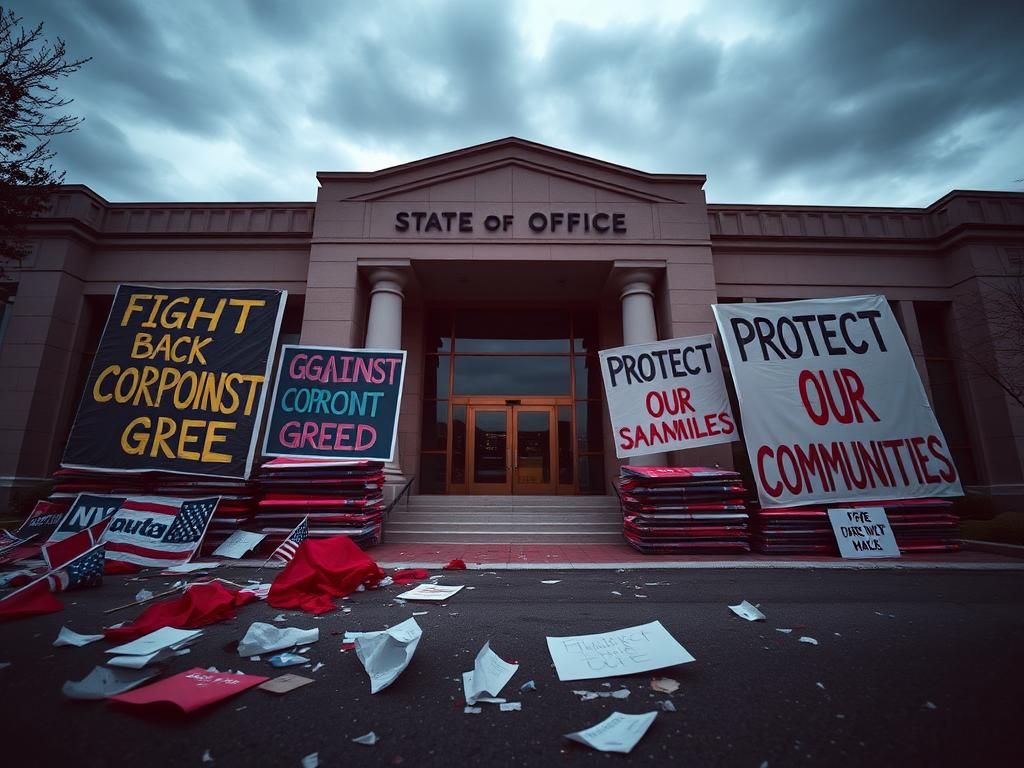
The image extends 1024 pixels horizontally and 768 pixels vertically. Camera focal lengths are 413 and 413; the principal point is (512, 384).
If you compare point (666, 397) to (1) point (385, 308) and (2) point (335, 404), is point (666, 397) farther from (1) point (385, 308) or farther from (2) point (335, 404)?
(1) point (385, 308)

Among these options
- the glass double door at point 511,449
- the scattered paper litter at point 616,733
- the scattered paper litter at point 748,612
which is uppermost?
the glass double door at point 511,449

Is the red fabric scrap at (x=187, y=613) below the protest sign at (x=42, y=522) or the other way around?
below

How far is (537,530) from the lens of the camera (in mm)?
8477

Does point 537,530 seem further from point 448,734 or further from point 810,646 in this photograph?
point 448,734

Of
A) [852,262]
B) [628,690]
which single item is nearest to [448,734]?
[628,690]

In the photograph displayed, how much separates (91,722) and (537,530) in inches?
287

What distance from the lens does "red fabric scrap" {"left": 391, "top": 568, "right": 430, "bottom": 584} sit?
15.9 feet

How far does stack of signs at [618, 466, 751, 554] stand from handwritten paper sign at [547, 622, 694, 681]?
14.0ft

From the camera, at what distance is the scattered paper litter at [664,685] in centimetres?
209

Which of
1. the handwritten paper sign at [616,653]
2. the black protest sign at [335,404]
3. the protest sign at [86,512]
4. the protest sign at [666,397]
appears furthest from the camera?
the protest sign at [666,397]

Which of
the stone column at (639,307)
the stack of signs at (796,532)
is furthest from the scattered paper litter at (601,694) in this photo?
the stone column at (639,307)

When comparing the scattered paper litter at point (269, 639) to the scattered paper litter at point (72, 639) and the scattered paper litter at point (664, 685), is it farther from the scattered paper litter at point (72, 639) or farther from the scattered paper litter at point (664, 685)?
the scattered paper litter at point (664, 685)

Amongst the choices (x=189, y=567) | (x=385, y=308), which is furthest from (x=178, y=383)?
(x=385, y=308)

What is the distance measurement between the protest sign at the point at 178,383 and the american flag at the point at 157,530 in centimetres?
62
